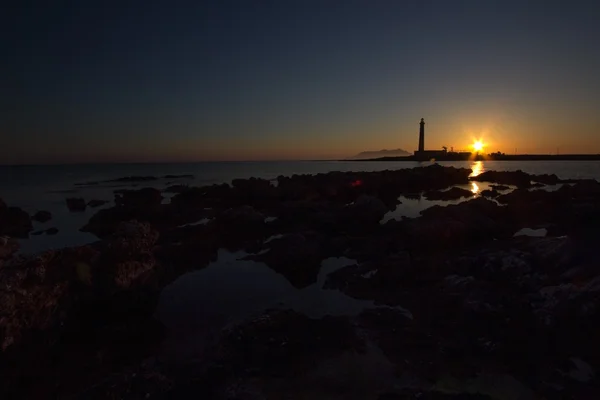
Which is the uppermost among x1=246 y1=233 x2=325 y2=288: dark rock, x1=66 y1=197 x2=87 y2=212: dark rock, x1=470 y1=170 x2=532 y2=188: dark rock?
x1=470 y1=170 x2=532 y2=188: dark rock

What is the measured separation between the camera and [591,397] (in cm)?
561

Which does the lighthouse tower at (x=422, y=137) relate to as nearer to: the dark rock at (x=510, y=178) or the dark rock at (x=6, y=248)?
the dark rock at (x=510, y=178)

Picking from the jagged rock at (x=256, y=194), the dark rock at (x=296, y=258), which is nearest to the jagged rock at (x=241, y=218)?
the dark rock at (x=296, y=258)

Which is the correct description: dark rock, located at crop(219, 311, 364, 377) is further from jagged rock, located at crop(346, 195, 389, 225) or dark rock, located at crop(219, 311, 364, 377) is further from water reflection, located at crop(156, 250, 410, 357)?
jagged rock, located at crop(346, 195, 389, 225)

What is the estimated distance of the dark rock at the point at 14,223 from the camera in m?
19.7

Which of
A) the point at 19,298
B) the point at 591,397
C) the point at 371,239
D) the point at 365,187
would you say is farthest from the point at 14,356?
the point at 365,187

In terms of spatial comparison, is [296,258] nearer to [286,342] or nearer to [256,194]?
[286,342]

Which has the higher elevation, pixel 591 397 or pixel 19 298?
pixel 19 298

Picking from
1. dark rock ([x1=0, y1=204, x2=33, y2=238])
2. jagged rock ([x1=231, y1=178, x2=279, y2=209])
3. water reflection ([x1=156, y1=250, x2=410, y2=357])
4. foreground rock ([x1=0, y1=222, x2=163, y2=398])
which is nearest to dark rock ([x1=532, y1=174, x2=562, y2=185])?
jagged rock ([x1=231, y1=178, x2=279, y2=209])

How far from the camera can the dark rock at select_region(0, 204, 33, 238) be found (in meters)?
19.7

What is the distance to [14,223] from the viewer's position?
845 inches

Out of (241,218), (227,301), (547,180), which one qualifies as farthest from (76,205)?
(547,180)

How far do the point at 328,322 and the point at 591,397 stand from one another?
4.81 m

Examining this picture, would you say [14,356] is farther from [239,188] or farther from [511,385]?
[239,188]
